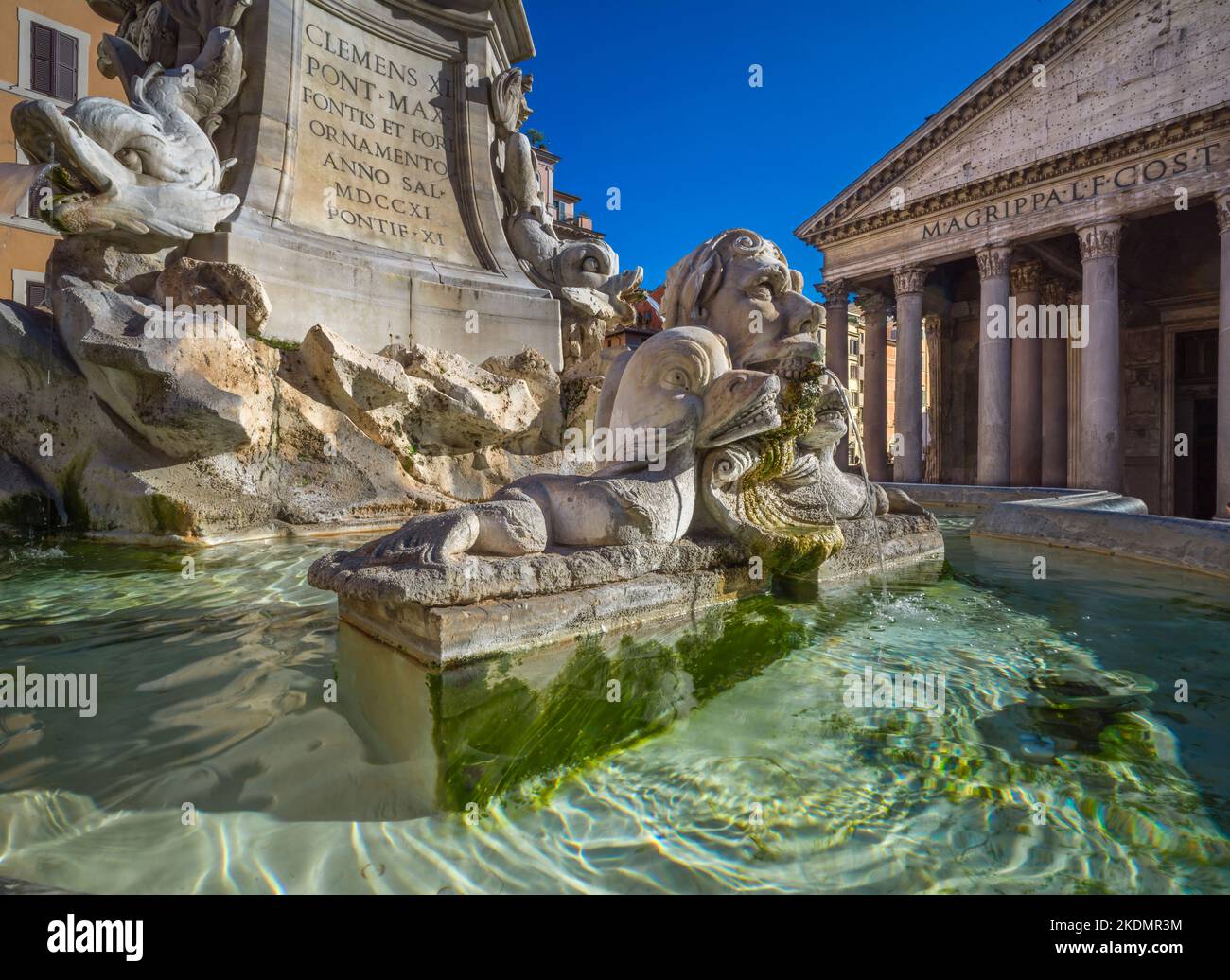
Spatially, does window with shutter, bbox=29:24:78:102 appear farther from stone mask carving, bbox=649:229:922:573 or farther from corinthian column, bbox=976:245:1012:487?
corinthian column, bbox=976:245:1012:487

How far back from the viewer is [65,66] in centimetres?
1564

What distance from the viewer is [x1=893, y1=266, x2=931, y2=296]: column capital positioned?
58.3 ft

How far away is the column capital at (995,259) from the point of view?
15.6 metres

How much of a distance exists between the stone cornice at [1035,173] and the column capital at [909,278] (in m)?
1.30

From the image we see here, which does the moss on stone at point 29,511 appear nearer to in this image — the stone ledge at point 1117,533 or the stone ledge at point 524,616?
the stone ledge at point 524,616

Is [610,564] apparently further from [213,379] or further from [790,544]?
[213,379]

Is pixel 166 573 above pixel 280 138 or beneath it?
beneath

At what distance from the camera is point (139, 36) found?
6.81 meters

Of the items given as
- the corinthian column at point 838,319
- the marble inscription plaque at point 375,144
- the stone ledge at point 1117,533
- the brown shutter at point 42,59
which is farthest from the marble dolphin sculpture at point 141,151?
the corinthian column at point 838,319

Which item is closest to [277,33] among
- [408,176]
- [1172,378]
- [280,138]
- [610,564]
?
[280,138]

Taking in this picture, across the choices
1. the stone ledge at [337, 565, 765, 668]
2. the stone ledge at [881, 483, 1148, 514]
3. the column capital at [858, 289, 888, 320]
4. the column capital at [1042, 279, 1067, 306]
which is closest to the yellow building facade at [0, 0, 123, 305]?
the stone ledge at [337, 565, 765, 668]

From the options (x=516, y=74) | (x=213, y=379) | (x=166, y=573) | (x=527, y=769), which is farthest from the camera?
(x=516, y=74)
